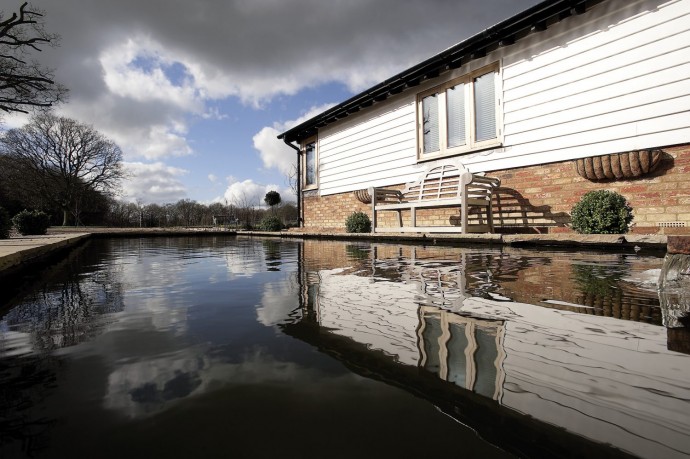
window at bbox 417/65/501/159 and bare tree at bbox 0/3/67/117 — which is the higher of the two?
bare tree at bbox 0/3/67/117

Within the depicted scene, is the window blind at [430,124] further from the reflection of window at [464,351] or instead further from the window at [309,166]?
the reflection of window at [464,351]

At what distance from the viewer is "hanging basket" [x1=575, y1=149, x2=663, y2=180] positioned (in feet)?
15.7

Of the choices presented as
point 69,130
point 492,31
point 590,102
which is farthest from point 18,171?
point 590,102

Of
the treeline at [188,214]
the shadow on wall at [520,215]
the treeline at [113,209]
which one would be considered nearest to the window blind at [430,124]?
the shadow on wall at [520,215]

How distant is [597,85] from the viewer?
5.41 m

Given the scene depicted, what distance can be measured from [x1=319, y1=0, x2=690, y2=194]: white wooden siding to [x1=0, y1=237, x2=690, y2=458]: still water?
474 centimetres

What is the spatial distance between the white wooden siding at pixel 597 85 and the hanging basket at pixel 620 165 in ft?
0.67

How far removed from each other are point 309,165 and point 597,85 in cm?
876

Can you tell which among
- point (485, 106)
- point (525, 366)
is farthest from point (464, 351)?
point (485, 106)

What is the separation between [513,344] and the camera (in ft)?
3.45

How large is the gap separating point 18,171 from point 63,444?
32.6 m

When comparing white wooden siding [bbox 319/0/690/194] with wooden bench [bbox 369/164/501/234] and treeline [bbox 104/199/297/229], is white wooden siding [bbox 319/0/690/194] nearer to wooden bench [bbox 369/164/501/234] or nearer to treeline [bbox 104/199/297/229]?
wooden bench [bbox 369/164/501/234]

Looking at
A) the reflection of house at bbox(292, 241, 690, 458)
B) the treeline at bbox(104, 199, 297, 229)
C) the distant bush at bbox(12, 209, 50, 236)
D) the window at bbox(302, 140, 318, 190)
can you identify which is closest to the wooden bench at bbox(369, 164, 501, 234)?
the window at bbox(302, 140, 318, 190)

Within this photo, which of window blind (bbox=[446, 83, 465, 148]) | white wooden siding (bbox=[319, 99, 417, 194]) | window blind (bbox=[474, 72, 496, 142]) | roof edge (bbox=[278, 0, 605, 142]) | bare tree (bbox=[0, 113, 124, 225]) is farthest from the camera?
bare tree (bbox=[0, 113, 124, 225])
